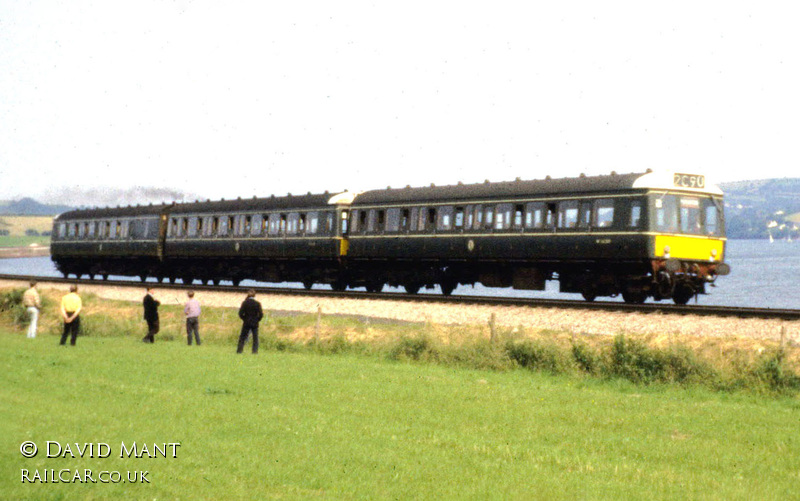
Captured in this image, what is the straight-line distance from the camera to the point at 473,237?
32250 millimetres

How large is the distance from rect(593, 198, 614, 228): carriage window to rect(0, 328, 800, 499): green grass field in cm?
845

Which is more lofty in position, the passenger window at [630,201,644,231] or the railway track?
the passenger window at [630,201,644,231]

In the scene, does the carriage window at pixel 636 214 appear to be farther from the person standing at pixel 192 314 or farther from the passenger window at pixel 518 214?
the person standing at pixel 192 314

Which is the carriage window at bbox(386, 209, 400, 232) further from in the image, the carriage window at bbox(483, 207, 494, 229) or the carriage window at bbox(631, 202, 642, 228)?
the carriage window at bbox(631, 202, 642, 228)

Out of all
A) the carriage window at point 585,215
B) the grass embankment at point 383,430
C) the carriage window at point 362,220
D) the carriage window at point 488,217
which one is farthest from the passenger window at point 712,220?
the carriage window at point 362,220

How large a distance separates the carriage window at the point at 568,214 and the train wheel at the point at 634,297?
2.49 m

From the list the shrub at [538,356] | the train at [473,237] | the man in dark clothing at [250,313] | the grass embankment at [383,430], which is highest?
the train at [473,237]

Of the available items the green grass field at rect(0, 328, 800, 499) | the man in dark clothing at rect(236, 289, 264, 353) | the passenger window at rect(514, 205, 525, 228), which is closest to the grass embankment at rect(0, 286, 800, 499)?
the green grass field at rect(0, 328, 800, 499)

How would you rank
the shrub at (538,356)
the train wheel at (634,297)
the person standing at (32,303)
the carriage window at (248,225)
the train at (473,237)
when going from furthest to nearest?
the carriage window at (248,225)
the train wheel at (634,297)
the person standing at (32,303)
the train at (473,237)
the shrub at (538,356)

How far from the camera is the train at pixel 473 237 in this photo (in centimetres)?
2720

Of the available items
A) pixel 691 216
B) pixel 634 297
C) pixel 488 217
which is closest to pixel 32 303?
pixel 488 217

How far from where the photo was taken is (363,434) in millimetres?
13078

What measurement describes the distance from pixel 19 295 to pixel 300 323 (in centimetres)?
1530

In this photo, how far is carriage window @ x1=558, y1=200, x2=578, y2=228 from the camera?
28703 mm
